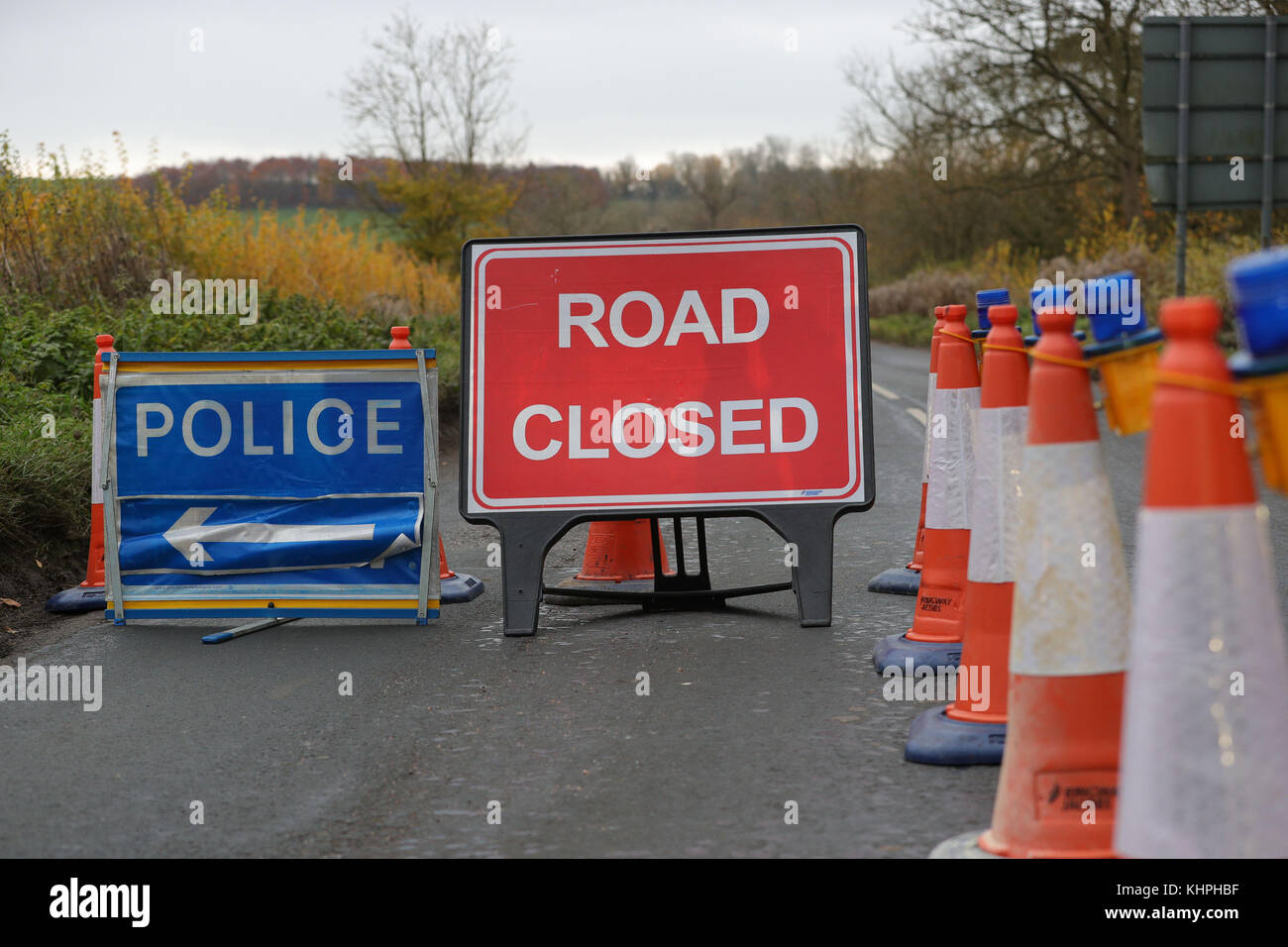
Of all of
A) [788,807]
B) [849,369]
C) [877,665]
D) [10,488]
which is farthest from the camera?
[10,488]

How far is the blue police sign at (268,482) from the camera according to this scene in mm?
7188

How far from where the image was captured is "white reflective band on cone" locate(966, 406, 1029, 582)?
14.6 ft

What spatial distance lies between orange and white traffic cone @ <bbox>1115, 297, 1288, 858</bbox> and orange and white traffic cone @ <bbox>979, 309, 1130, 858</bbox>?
2.02 ft

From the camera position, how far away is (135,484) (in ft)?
24.3

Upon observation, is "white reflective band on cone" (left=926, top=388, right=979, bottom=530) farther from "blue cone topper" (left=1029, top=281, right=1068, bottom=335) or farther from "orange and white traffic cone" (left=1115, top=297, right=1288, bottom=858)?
"orange and white traffic cone" (left=1115, top=297, right=1288, bottom=858)

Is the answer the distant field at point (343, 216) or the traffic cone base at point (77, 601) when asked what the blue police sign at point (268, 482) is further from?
the distant field at point (343, 216)

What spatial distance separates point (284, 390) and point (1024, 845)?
5041 millimetres

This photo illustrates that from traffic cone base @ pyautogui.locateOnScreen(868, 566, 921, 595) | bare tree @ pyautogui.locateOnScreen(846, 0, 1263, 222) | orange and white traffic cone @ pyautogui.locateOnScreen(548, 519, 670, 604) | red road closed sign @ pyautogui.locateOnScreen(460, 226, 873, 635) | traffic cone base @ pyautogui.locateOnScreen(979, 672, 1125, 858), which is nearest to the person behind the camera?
traffic cone base @ pyautogui.locateOnScreen(979, 672, 1125, 858)

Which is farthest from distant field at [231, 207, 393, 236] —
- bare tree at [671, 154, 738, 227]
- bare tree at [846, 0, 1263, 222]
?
bare tree at [671, 154, 738, 227]

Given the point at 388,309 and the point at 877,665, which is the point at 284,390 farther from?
the point at 388,309

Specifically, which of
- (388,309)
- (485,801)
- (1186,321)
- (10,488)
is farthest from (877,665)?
(388,309)

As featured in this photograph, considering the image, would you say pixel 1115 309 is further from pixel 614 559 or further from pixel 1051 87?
pixel 1051 87

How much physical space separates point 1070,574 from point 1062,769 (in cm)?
47

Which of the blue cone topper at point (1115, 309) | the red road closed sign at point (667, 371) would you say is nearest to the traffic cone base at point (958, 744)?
Answer: the blue cone topper at point (1115, 309)
